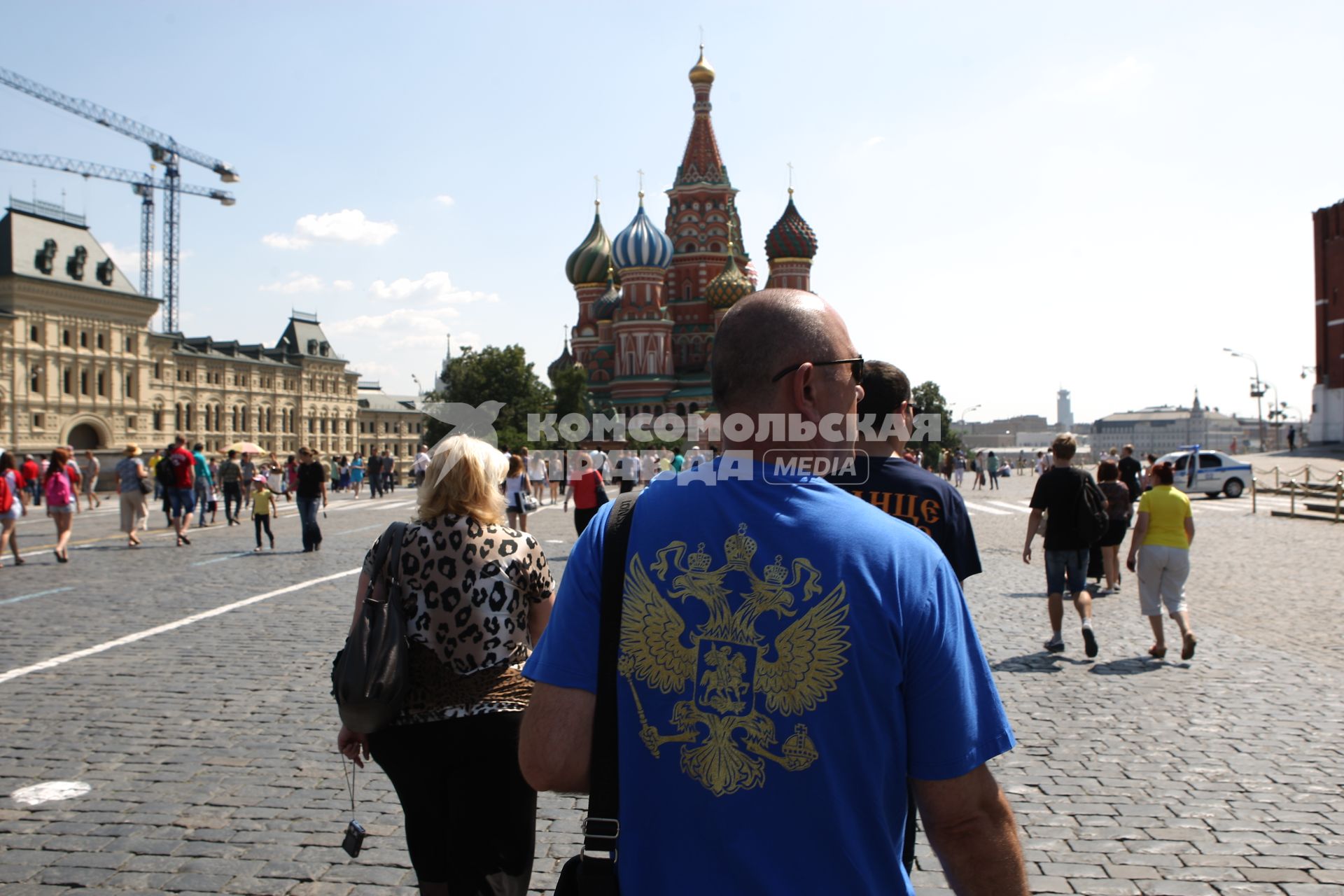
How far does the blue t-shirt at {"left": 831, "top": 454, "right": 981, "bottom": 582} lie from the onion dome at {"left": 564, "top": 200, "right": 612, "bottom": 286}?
7667cm

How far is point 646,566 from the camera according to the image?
1.80 metres

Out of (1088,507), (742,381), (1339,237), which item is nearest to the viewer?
(742,381)

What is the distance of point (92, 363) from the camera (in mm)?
74250

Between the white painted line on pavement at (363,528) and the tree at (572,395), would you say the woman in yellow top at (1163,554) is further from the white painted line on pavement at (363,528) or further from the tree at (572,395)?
the tree at (572,395)

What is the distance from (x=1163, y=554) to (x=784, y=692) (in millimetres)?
7477

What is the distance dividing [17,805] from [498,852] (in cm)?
298

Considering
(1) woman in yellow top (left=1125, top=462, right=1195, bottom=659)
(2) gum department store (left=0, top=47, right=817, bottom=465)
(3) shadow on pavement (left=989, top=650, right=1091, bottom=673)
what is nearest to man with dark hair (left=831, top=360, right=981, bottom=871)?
(3) shadow on pavement (left=989, top=650, right=1091, bottom=673)

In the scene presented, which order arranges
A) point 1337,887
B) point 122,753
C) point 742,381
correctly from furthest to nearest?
point 122,753 < point 1337,887 < point 742,381

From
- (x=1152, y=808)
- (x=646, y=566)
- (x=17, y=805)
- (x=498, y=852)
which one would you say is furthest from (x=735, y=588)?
(x=17, y=805)

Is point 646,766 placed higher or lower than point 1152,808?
higher

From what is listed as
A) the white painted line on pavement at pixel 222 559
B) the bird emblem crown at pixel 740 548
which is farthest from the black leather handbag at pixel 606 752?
the white painted line on pavement at pixel 222 559

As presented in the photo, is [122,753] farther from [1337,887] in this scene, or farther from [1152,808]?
[1337,887]

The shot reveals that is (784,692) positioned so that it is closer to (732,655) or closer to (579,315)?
(732,655)

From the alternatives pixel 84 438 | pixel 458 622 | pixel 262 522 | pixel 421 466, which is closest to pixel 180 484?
pixel 262 522
